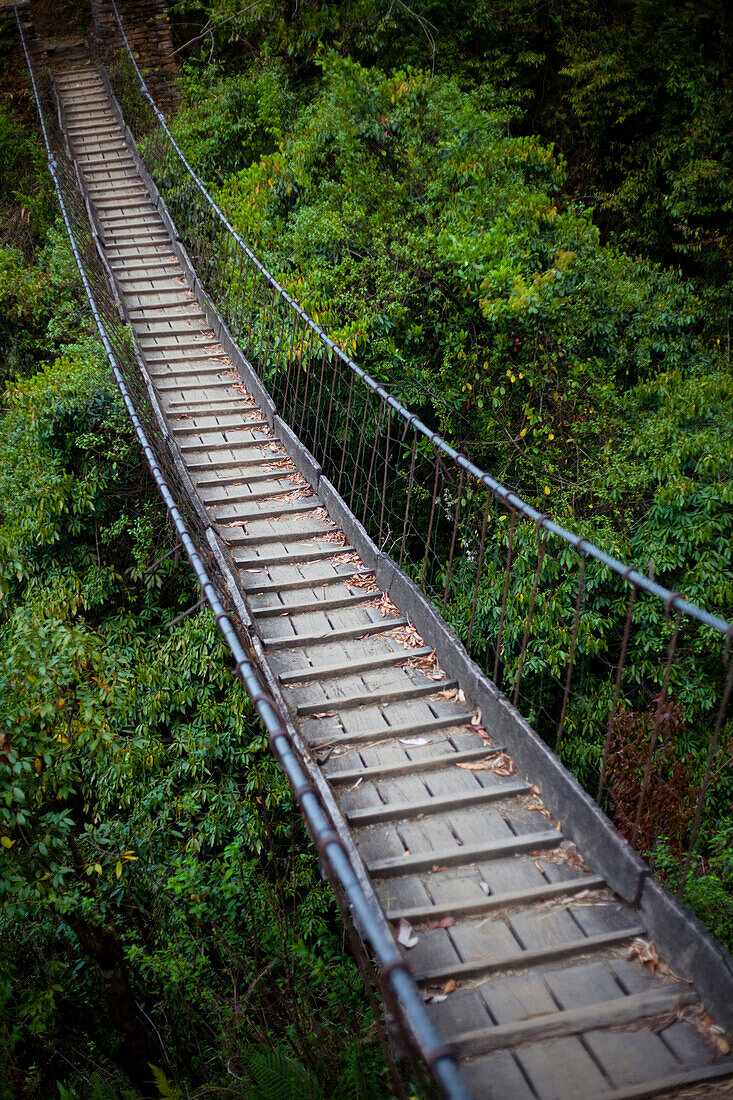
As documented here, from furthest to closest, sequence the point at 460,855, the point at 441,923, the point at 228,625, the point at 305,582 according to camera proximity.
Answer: the point at 305,582, the point at 228,625, the point at 460,855, the point at 441,923

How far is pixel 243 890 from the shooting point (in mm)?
4297

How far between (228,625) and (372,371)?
380 centimetres

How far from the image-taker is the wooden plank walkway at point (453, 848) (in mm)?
1987

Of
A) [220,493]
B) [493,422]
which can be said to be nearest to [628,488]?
[493,422]

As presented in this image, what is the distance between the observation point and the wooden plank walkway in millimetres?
1987

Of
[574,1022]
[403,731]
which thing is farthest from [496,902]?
[403,731]

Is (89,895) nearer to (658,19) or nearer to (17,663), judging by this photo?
(17,663)

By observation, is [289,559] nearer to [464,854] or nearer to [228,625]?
[228,625]

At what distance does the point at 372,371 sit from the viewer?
20.3 ft

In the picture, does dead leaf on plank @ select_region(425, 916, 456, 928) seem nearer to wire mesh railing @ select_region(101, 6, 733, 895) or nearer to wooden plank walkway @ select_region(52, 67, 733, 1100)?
wooden plank walkway @ select_region(52, 67, 733, 1100)

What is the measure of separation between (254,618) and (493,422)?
3237mm

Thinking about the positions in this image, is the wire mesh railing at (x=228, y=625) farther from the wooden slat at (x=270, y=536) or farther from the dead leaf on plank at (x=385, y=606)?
the dead leaf on plank at (x=385, y=606)

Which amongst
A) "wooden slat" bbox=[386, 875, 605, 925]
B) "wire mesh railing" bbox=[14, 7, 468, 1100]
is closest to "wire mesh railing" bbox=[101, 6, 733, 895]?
"wire mesh railing" bbox=[14, 7, 468, 1100]

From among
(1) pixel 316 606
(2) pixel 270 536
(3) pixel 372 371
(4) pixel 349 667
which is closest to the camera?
(4) pixel 349 667
